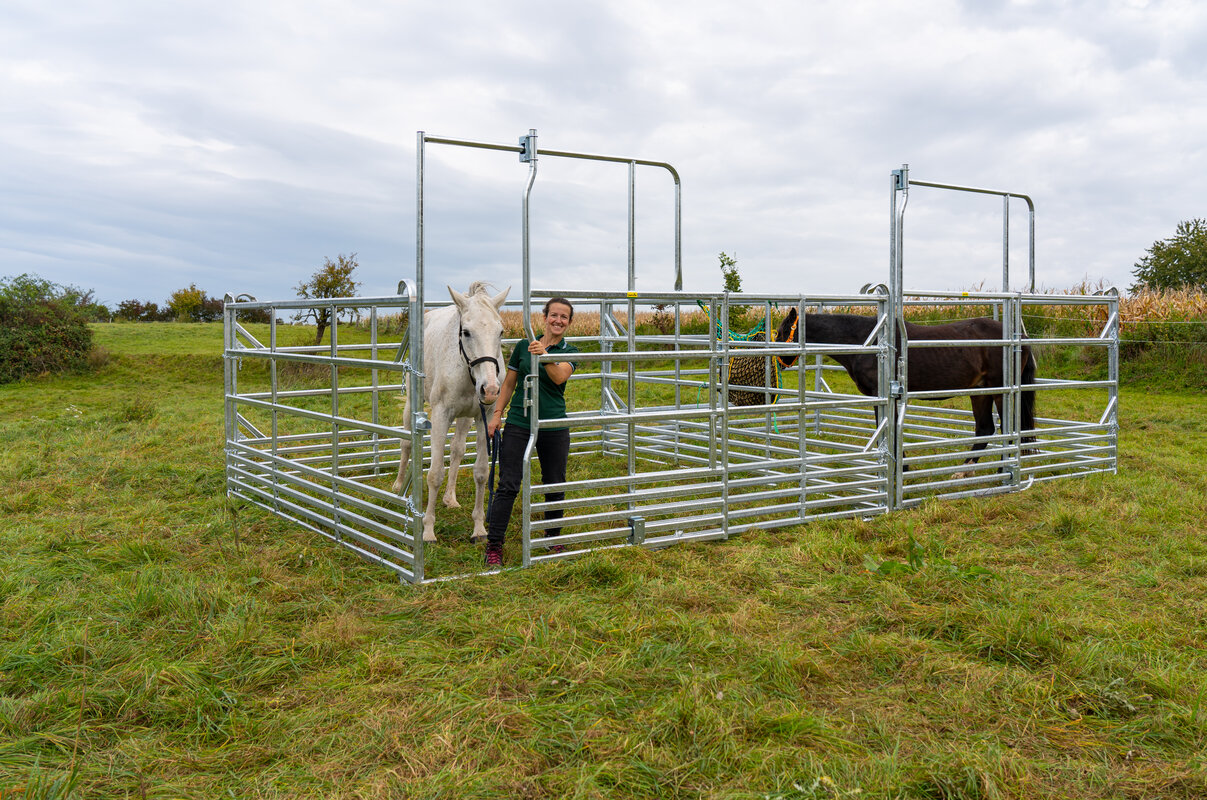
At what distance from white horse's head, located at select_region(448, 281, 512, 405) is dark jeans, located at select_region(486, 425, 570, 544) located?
0.30m

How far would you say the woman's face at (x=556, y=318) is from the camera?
4801mm

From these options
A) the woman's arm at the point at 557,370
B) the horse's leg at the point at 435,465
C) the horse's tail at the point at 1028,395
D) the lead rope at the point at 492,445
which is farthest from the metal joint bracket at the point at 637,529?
the horse's tail at the point at 1028,395

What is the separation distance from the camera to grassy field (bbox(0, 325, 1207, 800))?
8.48 ft

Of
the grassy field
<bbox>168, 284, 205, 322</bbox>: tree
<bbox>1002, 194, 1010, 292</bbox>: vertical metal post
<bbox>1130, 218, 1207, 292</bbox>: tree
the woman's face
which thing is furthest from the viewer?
<bbox>168, 284, 205, 322</bbox>: tree

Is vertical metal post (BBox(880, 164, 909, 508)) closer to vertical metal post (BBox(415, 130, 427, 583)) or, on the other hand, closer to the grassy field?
the grassy field

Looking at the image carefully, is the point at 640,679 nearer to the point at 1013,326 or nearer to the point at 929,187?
the point at 929,187

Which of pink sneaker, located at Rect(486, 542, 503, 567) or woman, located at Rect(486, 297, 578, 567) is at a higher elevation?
woman, located at Rect(486, 297, 578, 567)

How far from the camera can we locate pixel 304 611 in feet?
13.0

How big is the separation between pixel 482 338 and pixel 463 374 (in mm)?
508

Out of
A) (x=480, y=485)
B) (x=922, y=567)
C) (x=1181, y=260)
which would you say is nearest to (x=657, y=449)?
(x=480, y=485)

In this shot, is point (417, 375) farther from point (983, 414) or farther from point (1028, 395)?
point (1028, 395)

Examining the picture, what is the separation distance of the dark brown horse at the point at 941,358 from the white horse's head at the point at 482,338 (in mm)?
3467

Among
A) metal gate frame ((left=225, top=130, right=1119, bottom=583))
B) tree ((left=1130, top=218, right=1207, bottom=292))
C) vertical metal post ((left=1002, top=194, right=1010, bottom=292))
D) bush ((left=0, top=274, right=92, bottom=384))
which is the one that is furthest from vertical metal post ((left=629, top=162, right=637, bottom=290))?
tree ((left=1130, top=218, right=1207, bottom=292))

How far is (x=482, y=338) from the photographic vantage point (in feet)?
16.4
